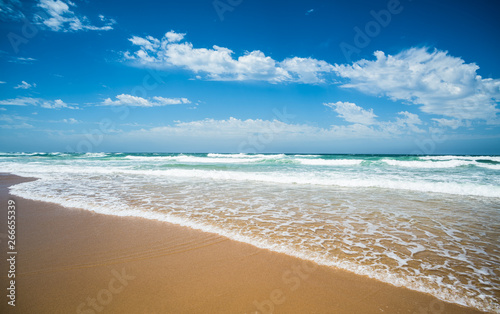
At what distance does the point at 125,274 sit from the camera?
116 inches

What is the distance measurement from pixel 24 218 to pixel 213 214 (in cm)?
435

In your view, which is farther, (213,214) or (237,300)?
(213,214)

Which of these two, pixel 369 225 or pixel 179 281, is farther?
pixel 369 225

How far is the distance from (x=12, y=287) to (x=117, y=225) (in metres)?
2.17

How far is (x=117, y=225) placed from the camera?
4.84 metres

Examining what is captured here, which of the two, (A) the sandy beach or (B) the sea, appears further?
(B) the sea

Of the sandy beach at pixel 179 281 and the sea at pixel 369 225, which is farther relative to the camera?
the sea at pixel 369 225

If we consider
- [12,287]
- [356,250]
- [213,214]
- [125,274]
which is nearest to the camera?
[12,287]

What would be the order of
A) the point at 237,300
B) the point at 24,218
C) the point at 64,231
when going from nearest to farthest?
the point at 237,300 < the point at 64,231 < the point at 24,218

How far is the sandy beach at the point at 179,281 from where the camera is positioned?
2348 millimetres

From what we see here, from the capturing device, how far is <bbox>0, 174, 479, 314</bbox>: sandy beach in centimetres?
235

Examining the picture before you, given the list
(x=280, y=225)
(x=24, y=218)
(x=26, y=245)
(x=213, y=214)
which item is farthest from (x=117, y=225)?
(x=280, y=225)

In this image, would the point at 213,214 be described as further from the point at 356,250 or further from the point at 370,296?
the point at 370,296

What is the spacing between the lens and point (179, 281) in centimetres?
277
